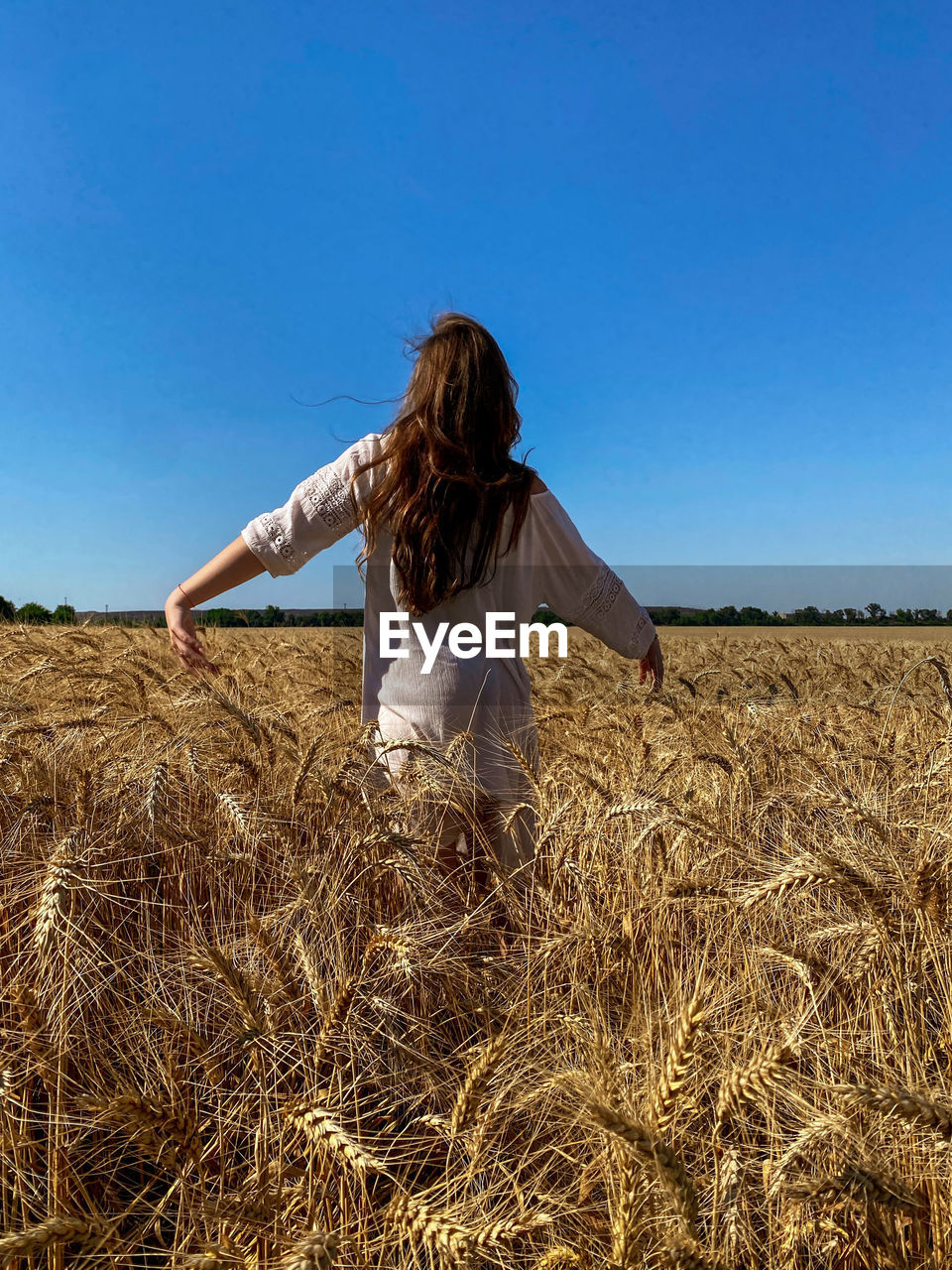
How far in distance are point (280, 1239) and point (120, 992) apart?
0.80 m

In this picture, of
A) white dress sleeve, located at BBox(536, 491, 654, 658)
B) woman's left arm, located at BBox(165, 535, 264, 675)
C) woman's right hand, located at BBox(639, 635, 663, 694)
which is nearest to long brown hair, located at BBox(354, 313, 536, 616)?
white dress sleeve, located at BBox(536, 491, 654, 658)

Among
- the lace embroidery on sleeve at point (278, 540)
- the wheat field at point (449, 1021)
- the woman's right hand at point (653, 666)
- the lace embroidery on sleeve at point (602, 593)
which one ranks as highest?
the lace embroidery on sleeve at point (278, 540)

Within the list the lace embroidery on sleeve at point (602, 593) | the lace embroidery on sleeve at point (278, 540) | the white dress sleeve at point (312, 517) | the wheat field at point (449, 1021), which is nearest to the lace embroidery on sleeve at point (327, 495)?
the white dress sleeve at point (312, 517)

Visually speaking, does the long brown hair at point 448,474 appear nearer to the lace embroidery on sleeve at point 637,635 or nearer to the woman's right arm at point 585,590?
the woman's right arm at point 585,590

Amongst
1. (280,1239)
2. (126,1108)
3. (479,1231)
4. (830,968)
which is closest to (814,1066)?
(830,968)

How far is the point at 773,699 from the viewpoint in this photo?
169 inches

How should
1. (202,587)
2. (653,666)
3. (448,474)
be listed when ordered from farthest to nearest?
(653,666)
(202,587)
(448,474)

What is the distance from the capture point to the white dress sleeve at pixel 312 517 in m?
2.22

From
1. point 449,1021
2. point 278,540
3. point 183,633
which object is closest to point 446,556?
point 278,540

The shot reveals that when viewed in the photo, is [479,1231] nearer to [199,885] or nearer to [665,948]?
[665,948]

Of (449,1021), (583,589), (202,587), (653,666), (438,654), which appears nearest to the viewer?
(449,1021)

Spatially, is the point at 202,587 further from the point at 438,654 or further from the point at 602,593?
the point at 602,593

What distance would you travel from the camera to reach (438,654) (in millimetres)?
2211

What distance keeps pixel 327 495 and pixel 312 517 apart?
0.25 feet
